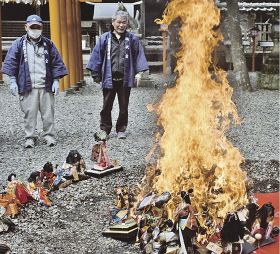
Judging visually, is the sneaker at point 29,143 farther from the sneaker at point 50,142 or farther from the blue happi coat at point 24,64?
the blue happi coat at point 24,64

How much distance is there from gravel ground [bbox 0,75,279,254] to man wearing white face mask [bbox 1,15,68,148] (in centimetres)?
47

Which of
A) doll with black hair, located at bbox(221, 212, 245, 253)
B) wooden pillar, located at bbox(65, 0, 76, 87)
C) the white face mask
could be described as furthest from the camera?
wooden pillar, located at bbox(65, 0, 76, 87)

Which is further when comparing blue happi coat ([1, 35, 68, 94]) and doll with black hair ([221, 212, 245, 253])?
blue happi coat ([1, 35, 68, 94])

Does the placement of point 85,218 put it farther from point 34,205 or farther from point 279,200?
point 279,200

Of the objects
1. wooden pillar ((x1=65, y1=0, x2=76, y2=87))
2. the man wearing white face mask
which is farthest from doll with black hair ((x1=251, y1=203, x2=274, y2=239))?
wooden pillar ((x1=65, y1=0, x2=76, y2=87))

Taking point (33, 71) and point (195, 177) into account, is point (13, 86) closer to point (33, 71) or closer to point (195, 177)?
point (33, 71)

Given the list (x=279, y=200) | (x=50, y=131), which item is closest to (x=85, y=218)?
(x=279, y=200)

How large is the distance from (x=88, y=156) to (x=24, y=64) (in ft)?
5.06

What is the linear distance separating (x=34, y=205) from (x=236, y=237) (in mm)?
1896

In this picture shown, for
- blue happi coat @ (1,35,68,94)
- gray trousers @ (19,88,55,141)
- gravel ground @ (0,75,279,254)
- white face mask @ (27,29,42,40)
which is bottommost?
gravel ground @ (0,75,279,254)

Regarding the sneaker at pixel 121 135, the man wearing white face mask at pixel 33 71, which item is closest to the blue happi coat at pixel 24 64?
the man wearing white face mask at pixel 33 71

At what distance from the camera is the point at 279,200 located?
15.9 feet

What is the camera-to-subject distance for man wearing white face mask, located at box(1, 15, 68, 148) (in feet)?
22.9

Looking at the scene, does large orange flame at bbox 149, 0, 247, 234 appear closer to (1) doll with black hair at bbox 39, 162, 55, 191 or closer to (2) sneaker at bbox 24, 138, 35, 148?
(1) doll with black hair at bbox 39, 162, 55, 191
